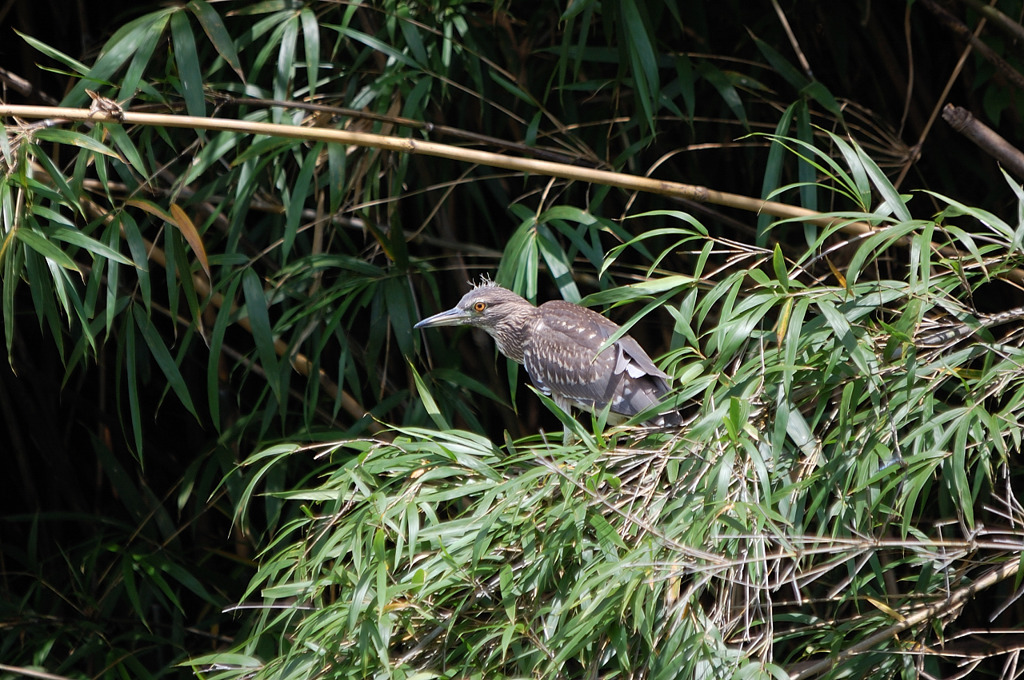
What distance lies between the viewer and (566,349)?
2.87 meters

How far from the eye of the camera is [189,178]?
2.67 m

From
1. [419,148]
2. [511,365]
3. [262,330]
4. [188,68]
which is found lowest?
[511,365]

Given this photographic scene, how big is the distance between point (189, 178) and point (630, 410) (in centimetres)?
132

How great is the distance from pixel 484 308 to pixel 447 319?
0.14 meters

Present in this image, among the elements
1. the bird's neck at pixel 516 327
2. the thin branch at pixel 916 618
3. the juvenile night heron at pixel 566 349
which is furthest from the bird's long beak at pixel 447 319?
the thin branch at pixel 916 618

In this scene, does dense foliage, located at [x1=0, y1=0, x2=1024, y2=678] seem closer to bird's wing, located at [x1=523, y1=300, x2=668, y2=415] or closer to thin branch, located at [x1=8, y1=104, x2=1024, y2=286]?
thin branch, located at [x1=8, y1=104, x2=1024, y2=286]

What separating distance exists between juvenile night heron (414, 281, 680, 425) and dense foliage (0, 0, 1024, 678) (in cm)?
14

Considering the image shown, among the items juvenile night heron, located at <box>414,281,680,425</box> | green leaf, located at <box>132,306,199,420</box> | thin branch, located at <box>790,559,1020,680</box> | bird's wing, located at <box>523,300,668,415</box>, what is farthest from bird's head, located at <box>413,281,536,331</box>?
thin branch, located at <box>790,559,1020,680</box>

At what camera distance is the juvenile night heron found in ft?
8.78

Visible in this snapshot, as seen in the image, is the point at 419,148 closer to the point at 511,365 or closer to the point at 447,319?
the point at 447,319

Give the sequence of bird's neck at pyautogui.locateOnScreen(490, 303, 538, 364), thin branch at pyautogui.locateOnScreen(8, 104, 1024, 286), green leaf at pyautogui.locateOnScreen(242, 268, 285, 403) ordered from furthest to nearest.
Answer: bird's neck at pyautogui.locateOnScreen(490, 303, 538, 364) < green leaf at pyautogui.locateOnScreen(242, 268, 285, 403) < thin branch at pyautogui.locateOnScreen(8, 104, 1024, 286)

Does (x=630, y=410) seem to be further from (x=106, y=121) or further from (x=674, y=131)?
(x=106, y=121)


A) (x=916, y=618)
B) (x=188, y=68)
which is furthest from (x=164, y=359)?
(x=916, y=618)

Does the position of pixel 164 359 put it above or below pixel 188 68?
below
